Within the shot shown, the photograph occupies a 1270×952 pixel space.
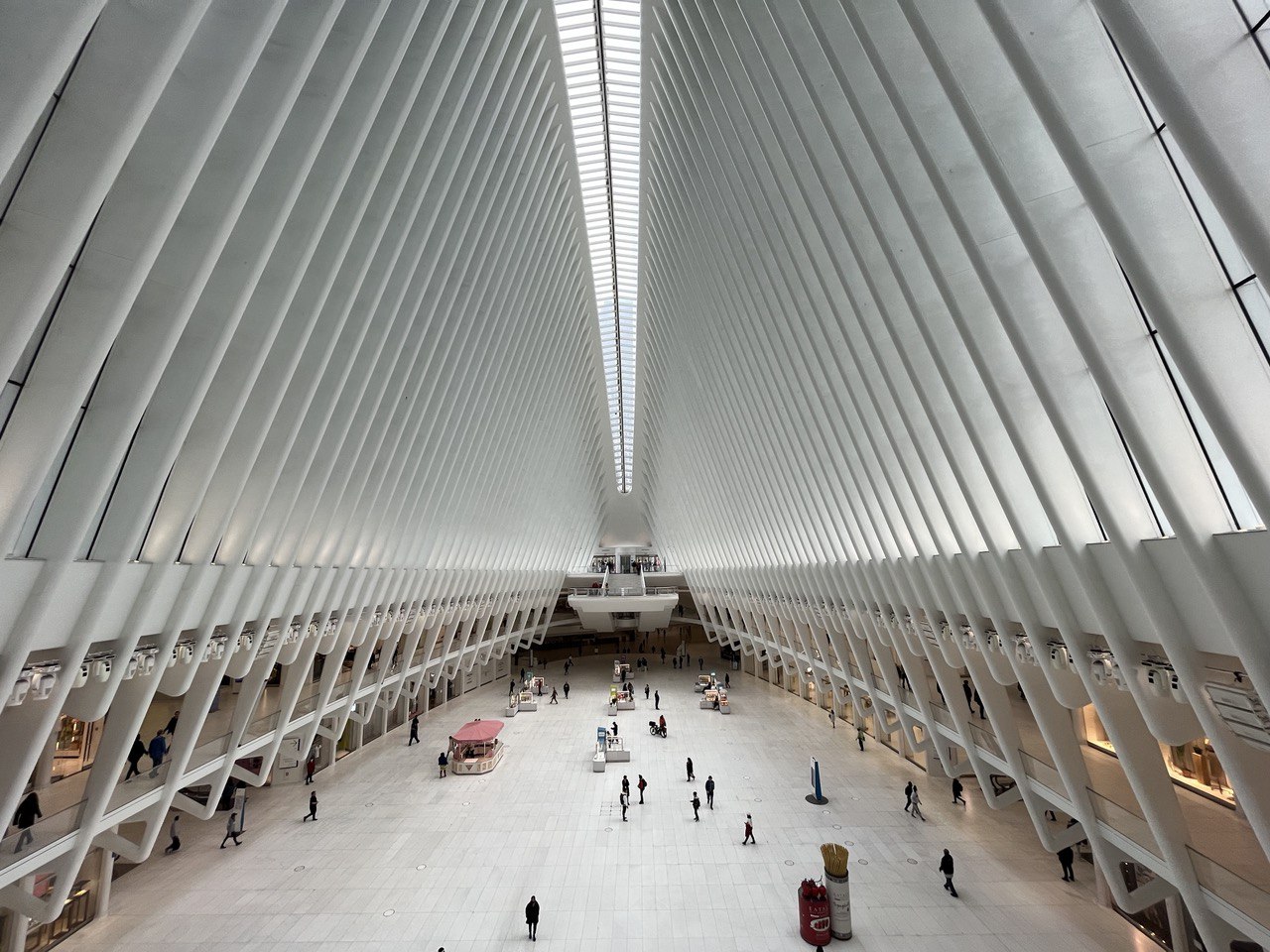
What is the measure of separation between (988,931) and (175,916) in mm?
14655

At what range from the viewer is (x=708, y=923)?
11047 millimetres

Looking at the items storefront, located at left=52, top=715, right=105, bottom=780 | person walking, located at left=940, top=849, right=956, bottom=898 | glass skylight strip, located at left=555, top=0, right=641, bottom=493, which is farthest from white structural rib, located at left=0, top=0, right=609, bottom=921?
person walking, located at left=940, top=849, right=956, bottom=898

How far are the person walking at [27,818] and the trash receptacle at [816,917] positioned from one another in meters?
11.4

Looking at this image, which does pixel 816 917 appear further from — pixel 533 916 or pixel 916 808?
pixel 916 808

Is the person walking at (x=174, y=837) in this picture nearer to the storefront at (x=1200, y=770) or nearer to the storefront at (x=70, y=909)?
the storefront at (x=70, y=909)

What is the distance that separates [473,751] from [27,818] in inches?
498

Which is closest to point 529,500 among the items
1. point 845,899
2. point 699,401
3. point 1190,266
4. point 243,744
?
point 699,401

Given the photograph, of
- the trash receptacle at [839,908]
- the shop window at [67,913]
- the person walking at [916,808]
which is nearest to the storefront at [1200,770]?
the trash receptacle at [839,908]

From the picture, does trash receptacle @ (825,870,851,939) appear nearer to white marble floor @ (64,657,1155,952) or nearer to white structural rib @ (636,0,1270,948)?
white marble floor @ (64,657,1155,952)

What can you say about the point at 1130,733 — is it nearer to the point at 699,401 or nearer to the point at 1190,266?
the point at 1190,266

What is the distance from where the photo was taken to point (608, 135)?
→ 18.7 metres

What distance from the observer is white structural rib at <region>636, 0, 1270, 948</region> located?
4.34 meters

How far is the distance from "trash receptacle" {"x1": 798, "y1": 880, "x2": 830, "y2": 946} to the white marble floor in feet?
0.90

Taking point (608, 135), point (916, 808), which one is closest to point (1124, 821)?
point (916, 808)
